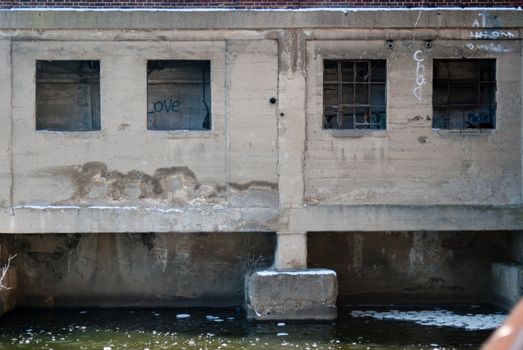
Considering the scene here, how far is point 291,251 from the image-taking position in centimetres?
1079

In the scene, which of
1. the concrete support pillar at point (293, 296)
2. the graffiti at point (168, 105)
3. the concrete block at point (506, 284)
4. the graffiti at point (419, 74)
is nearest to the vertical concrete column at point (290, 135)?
the concrete support pillar at point (293, 296)

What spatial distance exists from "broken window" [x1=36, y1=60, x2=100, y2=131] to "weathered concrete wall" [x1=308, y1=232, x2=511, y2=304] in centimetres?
434

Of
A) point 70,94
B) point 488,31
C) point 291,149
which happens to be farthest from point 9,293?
point 488,31

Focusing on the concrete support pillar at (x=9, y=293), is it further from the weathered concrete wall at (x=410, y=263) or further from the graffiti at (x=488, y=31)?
the graffiti at (x=488, y=31)

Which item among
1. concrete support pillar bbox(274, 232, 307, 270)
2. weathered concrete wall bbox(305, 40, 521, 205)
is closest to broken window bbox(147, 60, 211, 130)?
weathered concrete wall bbox(305, 40, 521, 205)

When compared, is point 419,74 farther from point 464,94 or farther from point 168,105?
point 168,105

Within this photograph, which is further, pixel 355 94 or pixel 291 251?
pixel 355 94

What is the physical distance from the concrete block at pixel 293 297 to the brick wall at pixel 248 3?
162 inches

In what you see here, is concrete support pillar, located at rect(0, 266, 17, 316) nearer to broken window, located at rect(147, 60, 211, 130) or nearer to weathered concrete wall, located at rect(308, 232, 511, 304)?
broken window, located at rect(147, 60, 211, 130)

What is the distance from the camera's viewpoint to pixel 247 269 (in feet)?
39.0

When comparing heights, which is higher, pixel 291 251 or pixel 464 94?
pixel 464 94

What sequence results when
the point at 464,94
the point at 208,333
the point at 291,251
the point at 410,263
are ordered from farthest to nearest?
1. the point at 410,263
2. the point at 464,94
3. the point at 291,251
4. the point at 208,333

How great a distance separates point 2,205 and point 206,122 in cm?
339

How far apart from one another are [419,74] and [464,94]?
4.63 feet
